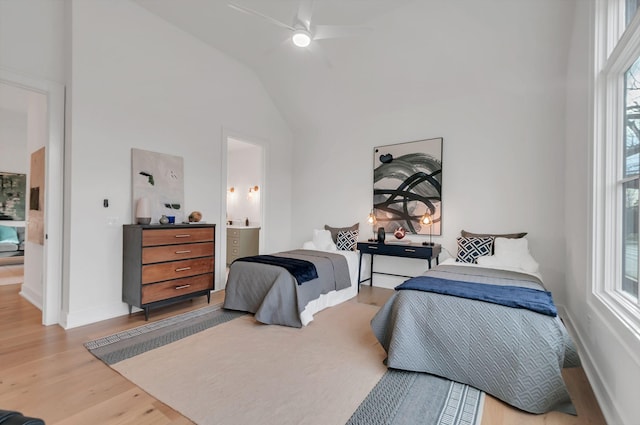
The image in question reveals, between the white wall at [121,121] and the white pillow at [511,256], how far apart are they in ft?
12.0

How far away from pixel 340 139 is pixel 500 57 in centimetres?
255

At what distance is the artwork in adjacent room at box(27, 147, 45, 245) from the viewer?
364cm

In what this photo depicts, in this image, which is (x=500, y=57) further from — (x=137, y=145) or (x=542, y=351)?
(x=137, y=145)

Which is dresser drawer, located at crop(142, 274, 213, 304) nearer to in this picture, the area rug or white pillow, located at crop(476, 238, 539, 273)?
the area rug

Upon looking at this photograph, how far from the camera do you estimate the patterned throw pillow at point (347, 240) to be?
189 inches

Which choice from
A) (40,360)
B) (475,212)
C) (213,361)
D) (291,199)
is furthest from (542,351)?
(291,199)

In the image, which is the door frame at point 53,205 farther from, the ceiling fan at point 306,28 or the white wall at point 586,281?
the white wall at point 586,281

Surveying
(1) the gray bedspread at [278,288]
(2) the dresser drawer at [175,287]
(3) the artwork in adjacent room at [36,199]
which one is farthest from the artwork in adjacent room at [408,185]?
(3) the artwork in adjacent room at [36,199]

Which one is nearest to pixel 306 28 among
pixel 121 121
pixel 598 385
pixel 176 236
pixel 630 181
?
pixel 121 121

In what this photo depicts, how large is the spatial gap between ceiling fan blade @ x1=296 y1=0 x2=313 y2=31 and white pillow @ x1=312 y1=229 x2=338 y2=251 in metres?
2.89

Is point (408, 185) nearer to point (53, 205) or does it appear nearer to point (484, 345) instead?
point (484, 345)

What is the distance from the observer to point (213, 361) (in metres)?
2.41

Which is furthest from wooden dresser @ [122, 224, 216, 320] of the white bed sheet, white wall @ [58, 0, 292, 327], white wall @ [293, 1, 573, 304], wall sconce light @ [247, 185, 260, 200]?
wall sconce light @ [247, 185, 260, 200]

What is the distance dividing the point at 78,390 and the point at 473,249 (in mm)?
3925
